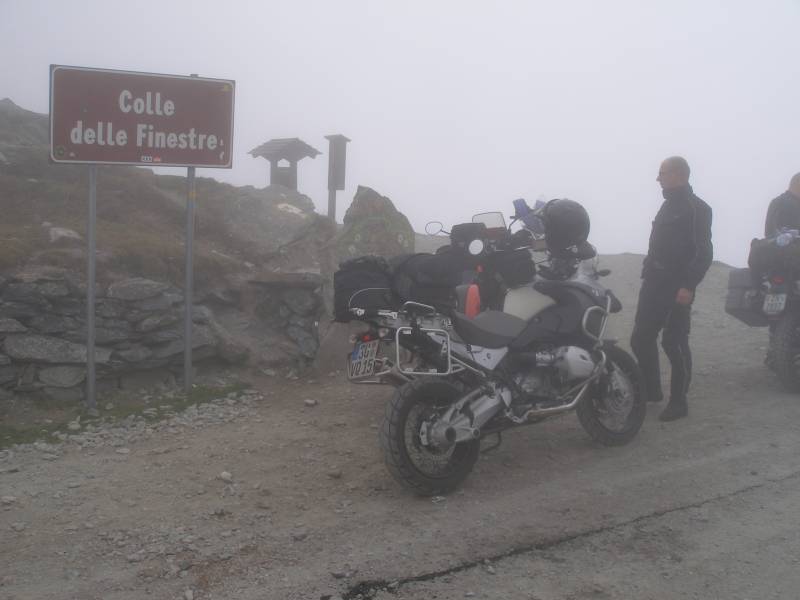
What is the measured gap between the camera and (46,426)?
5.67 m

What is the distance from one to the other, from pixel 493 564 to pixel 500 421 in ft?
4.12

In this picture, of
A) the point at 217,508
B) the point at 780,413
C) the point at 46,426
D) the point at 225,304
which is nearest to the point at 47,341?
the point at 46,426

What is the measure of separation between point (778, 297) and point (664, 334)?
136cm

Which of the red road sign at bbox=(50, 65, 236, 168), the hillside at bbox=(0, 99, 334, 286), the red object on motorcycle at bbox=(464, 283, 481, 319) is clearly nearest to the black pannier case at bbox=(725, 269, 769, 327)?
the red object on motorcycle at bbox=(464, 283, 481, 319)

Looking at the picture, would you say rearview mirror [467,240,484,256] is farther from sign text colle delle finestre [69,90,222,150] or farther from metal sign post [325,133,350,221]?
metal sign post [325,133,350,221]

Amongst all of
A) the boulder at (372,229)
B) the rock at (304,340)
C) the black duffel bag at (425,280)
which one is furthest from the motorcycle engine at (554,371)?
the boulder at (372,229)

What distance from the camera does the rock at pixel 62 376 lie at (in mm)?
6004

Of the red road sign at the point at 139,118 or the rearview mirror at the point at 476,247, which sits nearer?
the rearview mirror at the point at 476,247

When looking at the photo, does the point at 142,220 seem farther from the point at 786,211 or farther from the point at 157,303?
the point at 786,211

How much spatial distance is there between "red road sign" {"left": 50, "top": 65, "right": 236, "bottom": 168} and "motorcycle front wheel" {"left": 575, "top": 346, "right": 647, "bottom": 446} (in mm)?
3818

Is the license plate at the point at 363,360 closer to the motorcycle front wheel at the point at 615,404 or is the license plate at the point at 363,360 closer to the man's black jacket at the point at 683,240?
the motorcycle front wheel at the point at 615,404

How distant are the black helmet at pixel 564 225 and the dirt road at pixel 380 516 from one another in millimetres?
1510

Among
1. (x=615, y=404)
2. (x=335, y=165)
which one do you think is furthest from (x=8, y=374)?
(x=335, y=165)

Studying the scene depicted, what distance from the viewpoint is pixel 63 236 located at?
6961 millimetres
